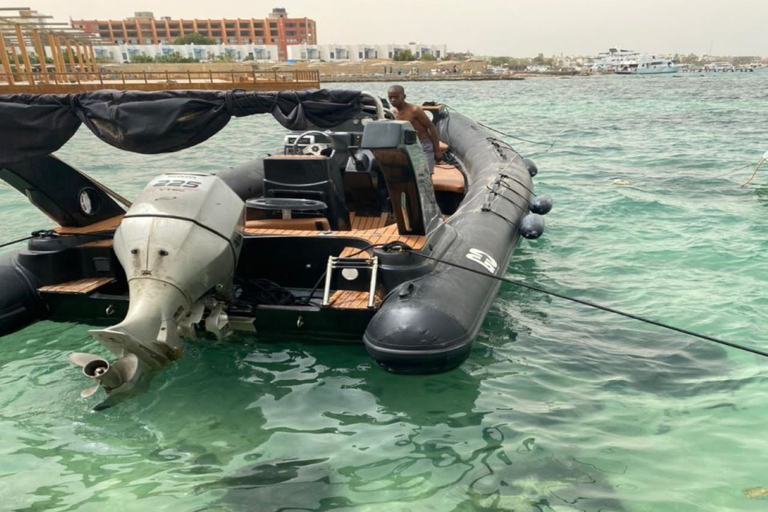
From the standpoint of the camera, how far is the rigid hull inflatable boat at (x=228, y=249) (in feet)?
13.1

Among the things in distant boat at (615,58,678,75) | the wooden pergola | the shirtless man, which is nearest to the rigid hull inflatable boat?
the shirtless man

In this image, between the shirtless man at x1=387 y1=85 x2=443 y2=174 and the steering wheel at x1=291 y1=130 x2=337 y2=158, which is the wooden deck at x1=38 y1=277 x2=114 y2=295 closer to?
the steering wheel at x1=291 y1=130 x2=337 y2=158

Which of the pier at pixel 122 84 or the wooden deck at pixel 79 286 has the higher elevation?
the wooden deck at pixel 79 286

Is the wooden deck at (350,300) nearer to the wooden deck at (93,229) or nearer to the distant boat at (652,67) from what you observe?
the wooden deck at (93,229)

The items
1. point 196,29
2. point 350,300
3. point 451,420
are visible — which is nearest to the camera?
point 451,420

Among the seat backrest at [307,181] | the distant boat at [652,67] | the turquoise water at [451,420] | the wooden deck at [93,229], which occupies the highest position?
the seat backrest at [307,181]

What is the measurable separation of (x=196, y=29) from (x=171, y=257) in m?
141

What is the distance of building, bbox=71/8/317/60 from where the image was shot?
124m

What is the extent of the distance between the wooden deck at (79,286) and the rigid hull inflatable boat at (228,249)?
2 centimetres

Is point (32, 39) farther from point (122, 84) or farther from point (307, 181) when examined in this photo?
point (307, 181)

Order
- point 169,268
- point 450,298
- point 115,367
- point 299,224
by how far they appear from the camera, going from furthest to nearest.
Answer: point 299,224
point 450,298
point 169,268
point 115,367

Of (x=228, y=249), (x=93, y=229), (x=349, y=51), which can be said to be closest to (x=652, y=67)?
(x=349, y=51)

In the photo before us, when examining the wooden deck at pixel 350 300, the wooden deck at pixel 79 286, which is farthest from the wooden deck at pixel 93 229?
the wooden deck at pixel 350 300

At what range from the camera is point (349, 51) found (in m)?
154
